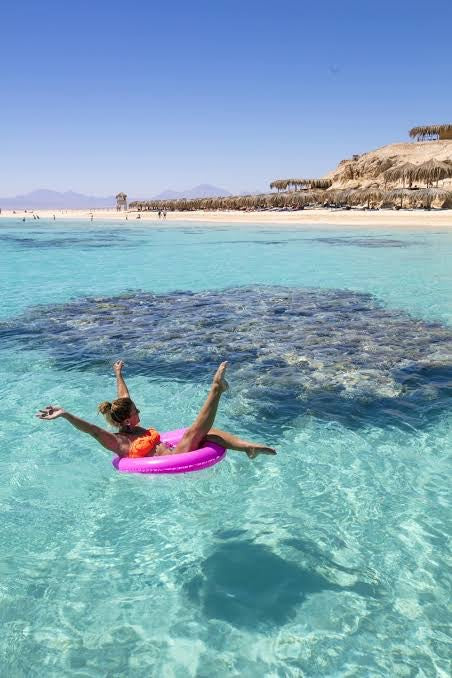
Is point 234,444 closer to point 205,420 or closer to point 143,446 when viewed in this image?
point 205,420

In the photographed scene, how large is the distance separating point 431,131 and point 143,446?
68477 millimetres

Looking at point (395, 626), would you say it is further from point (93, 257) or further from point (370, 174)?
point (370, 174)

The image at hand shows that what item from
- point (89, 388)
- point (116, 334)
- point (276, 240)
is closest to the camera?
point (89, 388)

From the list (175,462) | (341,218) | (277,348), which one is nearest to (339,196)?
(341,218)

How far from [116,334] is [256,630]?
7219mm

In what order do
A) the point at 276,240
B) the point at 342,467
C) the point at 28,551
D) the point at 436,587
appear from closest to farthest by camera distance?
the point at 436,587
the point at 28,551
the point at 342,467
the point at 276,240

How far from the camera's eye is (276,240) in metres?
31.5

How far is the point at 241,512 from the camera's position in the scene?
436 centimetres

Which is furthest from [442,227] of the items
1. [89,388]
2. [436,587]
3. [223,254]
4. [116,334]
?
[436,587]

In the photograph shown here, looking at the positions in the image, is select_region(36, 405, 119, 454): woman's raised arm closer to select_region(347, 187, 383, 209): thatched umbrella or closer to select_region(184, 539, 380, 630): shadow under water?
select_region(184, 539, 380, 630): shadow under water

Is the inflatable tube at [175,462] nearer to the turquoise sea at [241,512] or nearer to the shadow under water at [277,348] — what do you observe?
the turquoise sea at [241,512]

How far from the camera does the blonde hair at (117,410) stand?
14.8 feet

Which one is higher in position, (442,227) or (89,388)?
(442,227)

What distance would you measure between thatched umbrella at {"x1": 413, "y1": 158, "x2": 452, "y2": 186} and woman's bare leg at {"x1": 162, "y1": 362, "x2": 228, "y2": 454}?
1660 inches
